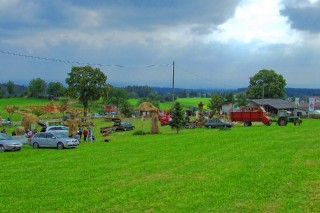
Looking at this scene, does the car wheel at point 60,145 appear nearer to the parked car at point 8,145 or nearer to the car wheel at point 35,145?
the car wheel at point 35,145

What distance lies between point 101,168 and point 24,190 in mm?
4954

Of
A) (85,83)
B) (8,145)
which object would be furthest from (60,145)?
(85,83)

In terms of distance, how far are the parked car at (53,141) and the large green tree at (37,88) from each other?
410 feet

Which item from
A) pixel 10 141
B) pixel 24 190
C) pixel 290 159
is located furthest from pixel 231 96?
pixel 24 190

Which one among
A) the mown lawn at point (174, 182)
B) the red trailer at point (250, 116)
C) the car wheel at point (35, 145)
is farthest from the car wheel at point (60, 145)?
the red trailer at point (250, 116)

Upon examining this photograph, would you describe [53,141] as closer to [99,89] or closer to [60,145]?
[60,145]

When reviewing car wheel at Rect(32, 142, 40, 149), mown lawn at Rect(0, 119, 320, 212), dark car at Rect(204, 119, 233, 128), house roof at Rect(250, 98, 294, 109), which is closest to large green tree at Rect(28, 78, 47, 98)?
house roof at Rect(250, 98, 294, 109)

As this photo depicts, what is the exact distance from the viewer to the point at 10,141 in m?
30.9

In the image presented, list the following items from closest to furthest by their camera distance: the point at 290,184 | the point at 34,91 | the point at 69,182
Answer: the point at 290,184, the point at 69,182, the point at 34,91

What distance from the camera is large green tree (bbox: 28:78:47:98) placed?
15350cm

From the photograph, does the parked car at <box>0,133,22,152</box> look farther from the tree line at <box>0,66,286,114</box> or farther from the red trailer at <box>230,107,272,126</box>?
the tree line at <box>0,66,286,114</box>

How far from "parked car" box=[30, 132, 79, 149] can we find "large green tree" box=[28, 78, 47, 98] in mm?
124989

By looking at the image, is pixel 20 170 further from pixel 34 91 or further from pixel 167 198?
pixel 34 91

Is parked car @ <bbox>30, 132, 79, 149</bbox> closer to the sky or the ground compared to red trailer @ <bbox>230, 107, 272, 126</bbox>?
closer to the ground
